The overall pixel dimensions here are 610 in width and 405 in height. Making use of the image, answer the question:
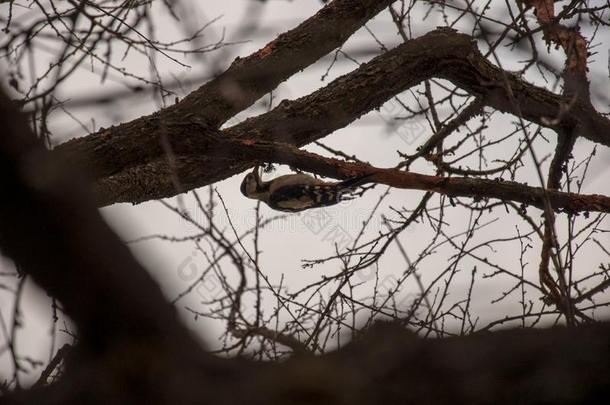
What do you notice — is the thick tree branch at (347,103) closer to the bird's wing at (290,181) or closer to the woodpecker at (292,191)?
the woodpecker at (292,191)

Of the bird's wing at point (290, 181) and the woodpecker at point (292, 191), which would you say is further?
the bird's wing at point (290, 181)

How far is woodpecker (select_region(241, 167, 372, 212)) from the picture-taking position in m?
4.62

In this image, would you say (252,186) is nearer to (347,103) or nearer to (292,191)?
(292,191)

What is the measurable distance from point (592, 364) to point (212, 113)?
110 inches

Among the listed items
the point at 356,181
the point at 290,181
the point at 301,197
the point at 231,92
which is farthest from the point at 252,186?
the point at 231,92

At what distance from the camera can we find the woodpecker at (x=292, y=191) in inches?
182

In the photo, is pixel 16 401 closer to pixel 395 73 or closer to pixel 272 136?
Result: pixel 272 136

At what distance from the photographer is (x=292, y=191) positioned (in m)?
4.88

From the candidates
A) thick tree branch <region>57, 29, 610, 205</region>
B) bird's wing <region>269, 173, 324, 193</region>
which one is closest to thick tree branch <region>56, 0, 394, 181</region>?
thick tree branch <region>57, 29, 610, 205</region>

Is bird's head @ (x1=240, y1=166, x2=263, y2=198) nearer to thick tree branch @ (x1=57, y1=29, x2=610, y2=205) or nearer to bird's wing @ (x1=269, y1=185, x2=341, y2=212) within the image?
bird's wing @ (x1=269, y1=185, x2=341, y2=212)

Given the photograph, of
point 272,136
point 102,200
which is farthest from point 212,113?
point 102,200

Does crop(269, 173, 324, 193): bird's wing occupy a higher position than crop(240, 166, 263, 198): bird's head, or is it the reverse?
crop(240, 166, 263, 198): bird's head

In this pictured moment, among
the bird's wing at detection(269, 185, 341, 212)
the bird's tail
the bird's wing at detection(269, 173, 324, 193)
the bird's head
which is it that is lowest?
the bird's tail

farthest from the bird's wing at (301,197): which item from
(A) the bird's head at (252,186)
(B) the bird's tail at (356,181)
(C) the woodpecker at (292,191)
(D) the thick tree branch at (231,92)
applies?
(D) the thick tree branch at (231,92)
